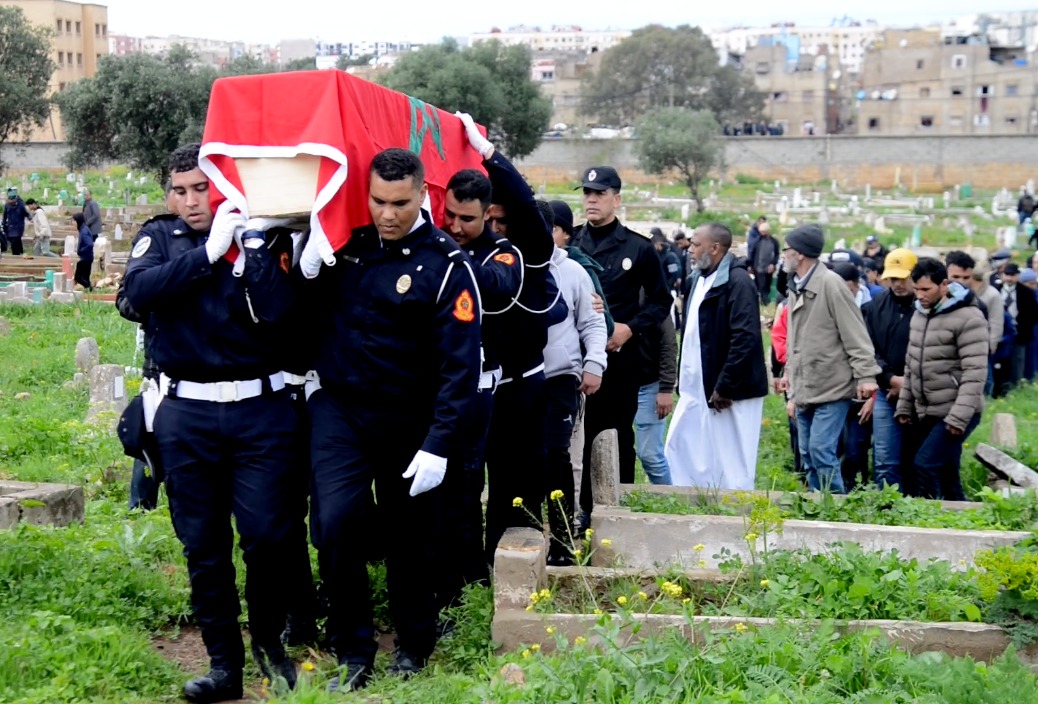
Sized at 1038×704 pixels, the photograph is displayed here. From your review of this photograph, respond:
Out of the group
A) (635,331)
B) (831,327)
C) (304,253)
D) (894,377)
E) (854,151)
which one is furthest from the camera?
(854,151)

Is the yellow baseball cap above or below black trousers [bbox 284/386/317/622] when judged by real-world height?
above

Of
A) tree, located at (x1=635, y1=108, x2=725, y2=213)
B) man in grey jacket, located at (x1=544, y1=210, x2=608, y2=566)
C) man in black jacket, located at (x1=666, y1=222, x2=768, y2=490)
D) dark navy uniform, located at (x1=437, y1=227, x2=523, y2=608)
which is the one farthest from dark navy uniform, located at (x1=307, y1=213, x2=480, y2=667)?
tree, located at (x1=635, y1=108, x2=725, y2=213)

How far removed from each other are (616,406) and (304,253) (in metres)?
3.27

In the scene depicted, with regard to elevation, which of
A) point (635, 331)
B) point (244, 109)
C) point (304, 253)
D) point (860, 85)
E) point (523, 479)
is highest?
point (860, 85)

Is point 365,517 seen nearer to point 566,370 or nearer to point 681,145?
point 566,370

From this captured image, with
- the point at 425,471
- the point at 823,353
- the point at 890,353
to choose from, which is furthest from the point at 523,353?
the point at 890,353

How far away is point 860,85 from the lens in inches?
4257

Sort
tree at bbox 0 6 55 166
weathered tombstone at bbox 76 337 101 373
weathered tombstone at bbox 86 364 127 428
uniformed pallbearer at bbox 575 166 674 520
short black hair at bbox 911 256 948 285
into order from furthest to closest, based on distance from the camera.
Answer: tree at bbox 0 6 55 166
weathered tombstone at bbox 76 337 101 373
weathered tombstone at bbox 86 364 127 428
short black hair at bbox 911 256 948 285
uniformed pallbearer at bbox 575 166 674 520

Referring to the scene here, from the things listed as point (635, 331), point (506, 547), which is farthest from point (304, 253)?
point (635, 331)

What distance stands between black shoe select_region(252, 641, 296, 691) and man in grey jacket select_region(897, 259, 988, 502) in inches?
187

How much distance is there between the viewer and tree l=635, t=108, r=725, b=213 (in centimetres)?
5509

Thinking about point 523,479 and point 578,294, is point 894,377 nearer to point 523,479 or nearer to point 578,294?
point 578,294

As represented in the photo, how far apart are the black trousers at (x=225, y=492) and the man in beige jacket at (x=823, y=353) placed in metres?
4.20

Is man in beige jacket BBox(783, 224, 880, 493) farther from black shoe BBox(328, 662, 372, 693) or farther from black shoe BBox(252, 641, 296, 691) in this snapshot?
black shoe BBox(252, 641, 296, 691)
